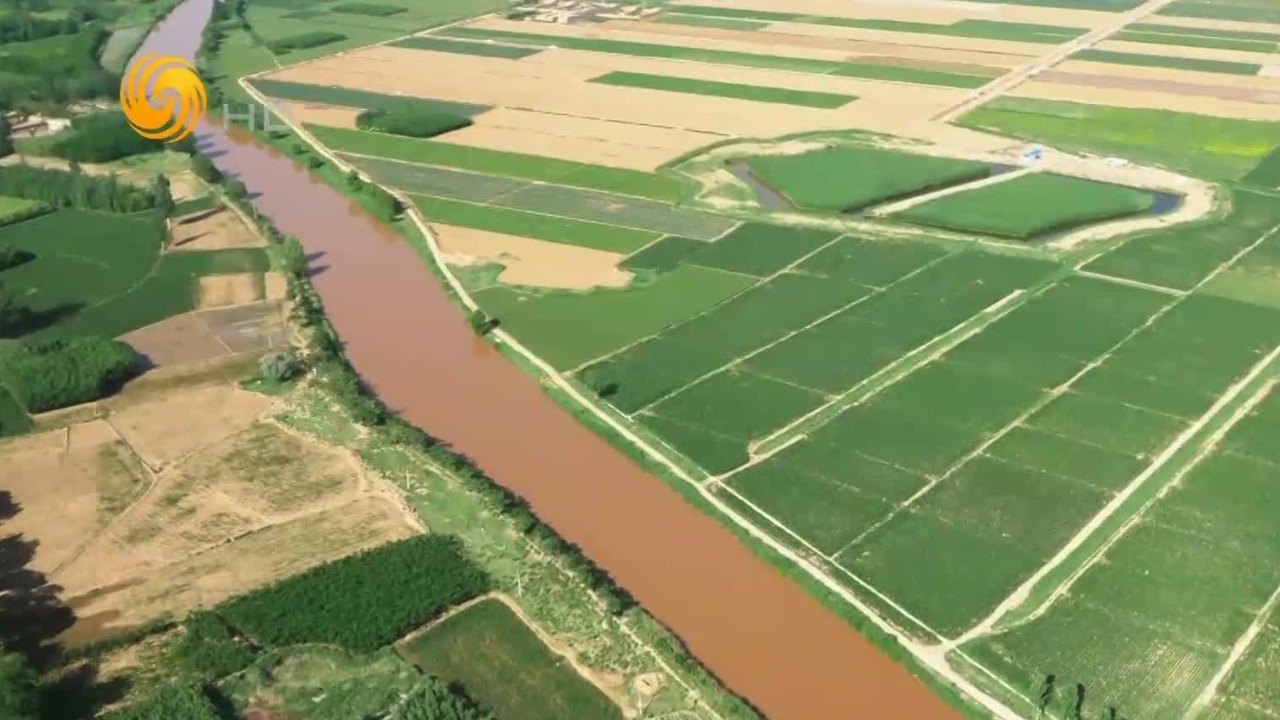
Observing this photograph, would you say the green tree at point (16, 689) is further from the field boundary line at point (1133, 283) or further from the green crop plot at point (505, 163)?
the field boundary line at point (1133, 283)

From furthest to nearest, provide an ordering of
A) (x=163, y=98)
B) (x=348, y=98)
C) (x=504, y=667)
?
(x=163, y=98) < (x=348, y=98) < (x=504, y=667)

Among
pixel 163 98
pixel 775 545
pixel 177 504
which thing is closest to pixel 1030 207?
pixel 775 545

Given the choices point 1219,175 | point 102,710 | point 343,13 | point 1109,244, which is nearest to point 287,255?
point 102,710

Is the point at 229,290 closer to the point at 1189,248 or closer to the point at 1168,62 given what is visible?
the point at 1189,248

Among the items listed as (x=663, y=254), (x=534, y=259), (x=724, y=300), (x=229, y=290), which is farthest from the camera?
(x=534, y=259)

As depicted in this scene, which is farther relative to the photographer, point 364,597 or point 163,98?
point 163,98

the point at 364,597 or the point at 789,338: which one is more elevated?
the point at 789,338
